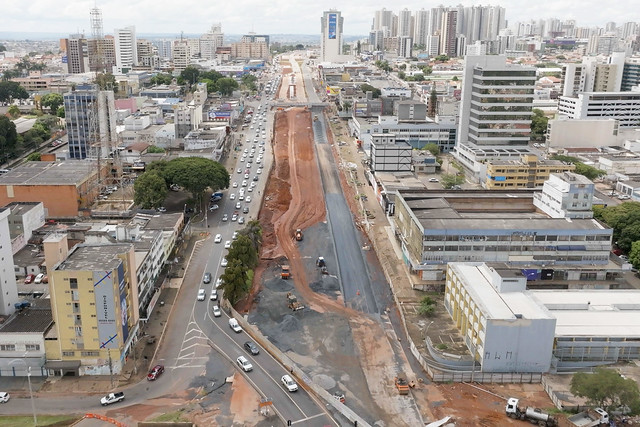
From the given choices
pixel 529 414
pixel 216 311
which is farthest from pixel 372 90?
pixel 529 414

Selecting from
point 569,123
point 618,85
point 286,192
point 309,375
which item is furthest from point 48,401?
point 618,85

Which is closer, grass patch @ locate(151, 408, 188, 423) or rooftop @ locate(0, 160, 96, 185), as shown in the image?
grass patch @ locate(151, 408, 188, 423)

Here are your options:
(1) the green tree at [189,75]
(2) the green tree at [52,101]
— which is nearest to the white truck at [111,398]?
(2) the green tree at [52,101]

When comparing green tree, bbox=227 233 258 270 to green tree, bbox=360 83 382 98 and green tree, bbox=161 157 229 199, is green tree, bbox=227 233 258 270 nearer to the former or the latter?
green tree, bbox=161 157 229 199

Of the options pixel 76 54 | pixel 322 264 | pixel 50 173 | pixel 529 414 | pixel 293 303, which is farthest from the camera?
pixel 76 54

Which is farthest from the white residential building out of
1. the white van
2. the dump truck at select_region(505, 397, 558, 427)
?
the white van

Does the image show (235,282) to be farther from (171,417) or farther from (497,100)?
(497,100)
